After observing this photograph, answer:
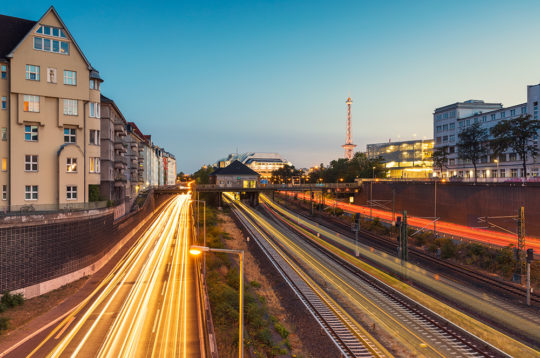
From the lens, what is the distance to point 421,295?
101 ft

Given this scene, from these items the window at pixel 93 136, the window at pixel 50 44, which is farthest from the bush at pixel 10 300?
the window at pixel 50 44

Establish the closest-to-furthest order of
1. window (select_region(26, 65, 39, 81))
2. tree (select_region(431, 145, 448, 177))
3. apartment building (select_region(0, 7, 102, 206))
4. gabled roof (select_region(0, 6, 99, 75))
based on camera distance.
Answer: gabled roof (select_region(0, 6, 99, 75)) < apartment building (select_region(0, 7, 102, 206)) < window (select_region(26, 65, 39, 81)) < tree (select_region(431, 145, 448, 177))

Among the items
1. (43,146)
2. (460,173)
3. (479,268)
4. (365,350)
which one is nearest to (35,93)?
(43,146)

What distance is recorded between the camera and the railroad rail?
69.2ft

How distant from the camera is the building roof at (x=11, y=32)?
3419 centimetres

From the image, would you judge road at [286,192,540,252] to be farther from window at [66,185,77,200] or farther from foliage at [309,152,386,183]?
window at [66,185,77,200]

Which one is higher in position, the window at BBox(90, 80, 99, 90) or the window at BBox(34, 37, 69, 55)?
the window at BBox(34, 37, 69, 55)

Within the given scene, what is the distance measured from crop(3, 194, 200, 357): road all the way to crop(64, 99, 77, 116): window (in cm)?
1703

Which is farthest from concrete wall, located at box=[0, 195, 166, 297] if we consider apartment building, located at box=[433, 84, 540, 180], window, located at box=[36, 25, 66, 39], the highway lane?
apartment building, located at box=[433, 84, 540, 180]

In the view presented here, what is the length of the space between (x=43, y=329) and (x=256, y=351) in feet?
43.5

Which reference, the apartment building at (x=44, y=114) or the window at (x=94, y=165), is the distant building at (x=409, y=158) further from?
the apartment building at (x=44, y=114)

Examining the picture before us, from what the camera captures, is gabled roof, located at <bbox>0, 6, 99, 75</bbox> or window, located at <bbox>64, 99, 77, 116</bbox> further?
window, located at <bbox>64, 99, 77, 116</bbox>

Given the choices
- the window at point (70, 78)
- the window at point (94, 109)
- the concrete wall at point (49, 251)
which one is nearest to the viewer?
the concrete wall at point (49, 251)

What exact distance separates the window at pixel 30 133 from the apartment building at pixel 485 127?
8704cm
